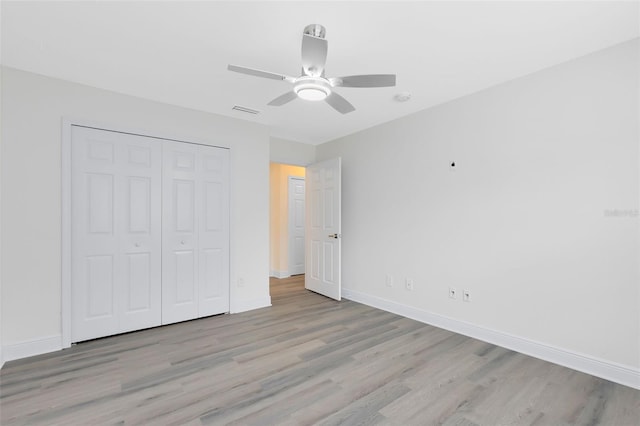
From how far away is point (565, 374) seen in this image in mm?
2268

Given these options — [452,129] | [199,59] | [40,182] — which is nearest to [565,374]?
[452,129]

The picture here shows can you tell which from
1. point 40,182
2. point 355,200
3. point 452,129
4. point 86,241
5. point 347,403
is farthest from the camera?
point 355,200

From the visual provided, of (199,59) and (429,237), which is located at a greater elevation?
(199,59)

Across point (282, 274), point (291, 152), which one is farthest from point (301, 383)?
point (282, 274)

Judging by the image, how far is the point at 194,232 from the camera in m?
3.51

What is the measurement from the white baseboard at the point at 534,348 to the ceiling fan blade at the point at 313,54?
287 centimetres

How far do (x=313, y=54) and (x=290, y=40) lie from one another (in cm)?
48

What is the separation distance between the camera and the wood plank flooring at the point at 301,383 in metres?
1.79

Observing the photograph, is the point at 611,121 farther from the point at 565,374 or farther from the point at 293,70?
the point at 293,70

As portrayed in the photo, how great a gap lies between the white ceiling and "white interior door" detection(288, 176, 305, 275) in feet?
10.6

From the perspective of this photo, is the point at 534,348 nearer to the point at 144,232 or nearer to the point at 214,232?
the point at 214,232

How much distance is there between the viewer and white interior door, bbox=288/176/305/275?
6.09m

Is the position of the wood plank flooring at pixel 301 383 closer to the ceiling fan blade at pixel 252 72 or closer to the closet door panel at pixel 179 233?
the closet door panel at pixel 179 233

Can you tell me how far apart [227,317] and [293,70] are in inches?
115
